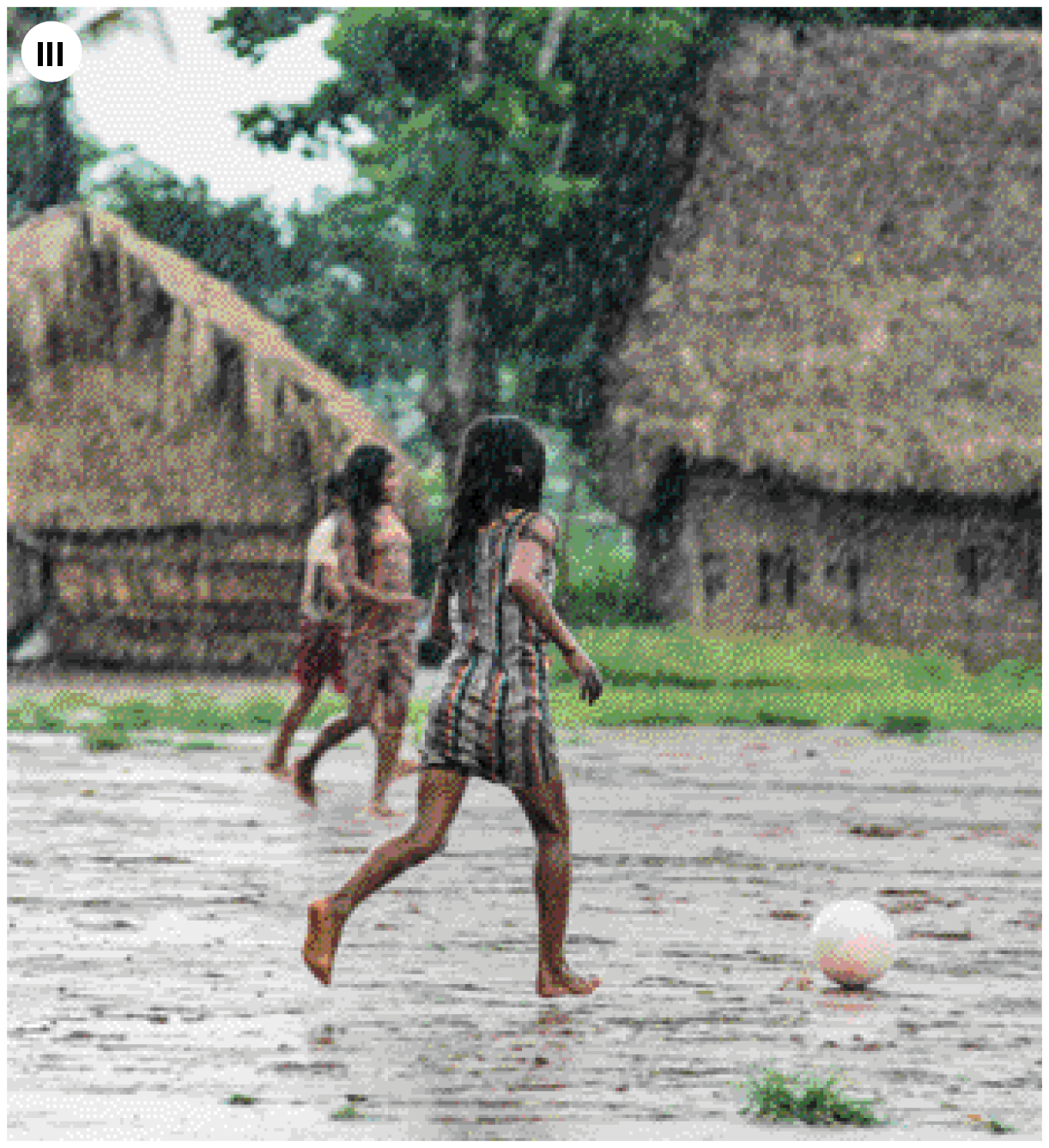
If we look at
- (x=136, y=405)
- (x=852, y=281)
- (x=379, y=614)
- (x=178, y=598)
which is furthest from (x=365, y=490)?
(x=852, y=281)

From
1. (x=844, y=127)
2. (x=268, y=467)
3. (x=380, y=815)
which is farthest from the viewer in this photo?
(x=844, y=127)

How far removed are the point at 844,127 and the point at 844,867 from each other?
67.7 ft

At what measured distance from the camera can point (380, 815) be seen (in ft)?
38.2

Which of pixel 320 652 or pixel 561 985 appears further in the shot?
pixel 320 652

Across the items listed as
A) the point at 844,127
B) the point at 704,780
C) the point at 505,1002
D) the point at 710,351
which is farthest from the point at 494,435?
the point at 844,127

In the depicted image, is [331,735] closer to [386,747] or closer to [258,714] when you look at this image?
[386,747]

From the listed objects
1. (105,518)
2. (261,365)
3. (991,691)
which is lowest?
(991,691)

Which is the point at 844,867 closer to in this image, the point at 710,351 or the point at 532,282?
the point at 710,351

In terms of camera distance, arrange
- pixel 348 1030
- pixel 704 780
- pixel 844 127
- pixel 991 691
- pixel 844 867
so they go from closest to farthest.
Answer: pixel 348 1030
pixel 844 867
pixel 704 780
pixel 991 691
pixel 844 127

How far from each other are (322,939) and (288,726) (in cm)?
693

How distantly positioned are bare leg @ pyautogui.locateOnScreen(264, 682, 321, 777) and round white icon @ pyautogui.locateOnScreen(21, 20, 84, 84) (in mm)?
5404

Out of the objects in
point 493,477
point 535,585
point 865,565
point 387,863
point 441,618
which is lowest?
point 387,863

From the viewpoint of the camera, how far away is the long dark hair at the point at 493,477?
692cm

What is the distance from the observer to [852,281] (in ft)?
91.9
